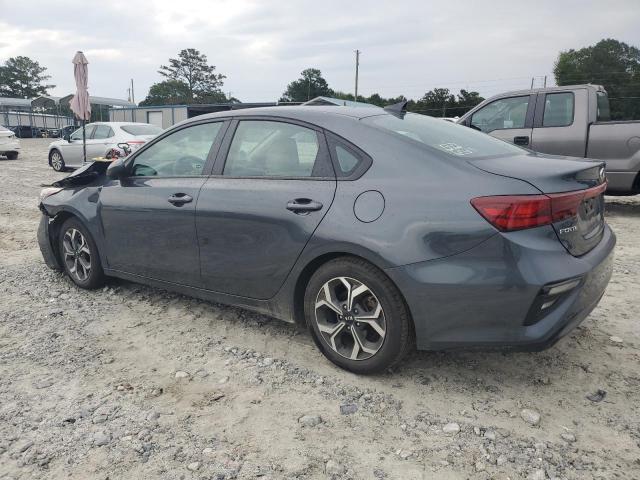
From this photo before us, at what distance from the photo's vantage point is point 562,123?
7.67 meters

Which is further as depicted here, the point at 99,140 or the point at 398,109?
the point at 99,140

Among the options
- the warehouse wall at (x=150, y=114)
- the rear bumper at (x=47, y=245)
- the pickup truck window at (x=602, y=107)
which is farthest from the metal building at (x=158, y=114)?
the rear bumper at (x=47, y=245)

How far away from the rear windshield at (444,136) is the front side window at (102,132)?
1216 cm

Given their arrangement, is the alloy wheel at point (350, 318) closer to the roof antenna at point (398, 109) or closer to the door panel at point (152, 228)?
the door panel at point (152, 228)

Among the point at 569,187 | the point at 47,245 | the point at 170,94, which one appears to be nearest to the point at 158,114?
the point at 47,245

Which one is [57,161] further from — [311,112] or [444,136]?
[444,136]

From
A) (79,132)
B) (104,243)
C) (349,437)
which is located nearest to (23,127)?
(79,132)

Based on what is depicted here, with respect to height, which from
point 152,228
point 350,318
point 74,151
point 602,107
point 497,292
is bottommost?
point 350,318

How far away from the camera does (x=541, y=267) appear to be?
7.88 feet

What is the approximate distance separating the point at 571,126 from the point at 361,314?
20.6 ft

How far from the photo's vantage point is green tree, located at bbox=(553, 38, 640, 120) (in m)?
51.5

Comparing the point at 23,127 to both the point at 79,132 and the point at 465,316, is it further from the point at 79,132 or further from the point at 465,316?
the point at 465,316

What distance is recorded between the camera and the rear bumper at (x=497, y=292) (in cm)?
241

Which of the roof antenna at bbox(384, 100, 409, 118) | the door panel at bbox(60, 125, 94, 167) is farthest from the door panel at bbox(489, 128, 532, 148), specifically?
the door panel at bbox(60, 125, 94, 167)
